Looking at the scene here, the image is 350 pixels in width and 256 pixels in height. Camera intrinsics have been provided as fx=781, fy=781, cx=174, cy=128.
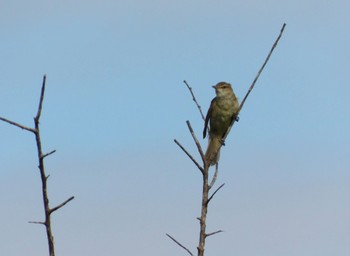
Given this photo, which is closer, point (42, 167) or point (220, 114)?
point (42, 167)

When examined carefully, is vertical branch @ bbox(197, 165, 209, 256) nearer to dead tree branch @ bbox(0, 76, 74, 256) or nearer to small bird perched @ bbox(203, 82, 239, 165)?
dead tree branch @ bbox(0, 76, 74, 256)

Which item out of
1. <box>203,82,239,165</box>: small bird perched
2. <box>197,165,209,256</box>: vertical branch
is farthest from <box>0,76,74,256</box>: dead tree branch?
<box>203,82,239,165</box>: small bird perched

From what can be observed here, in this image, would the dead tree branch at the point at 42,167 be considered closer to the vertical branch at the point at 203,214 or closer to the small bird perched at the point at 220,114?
the vertical branch at the point at 203,214

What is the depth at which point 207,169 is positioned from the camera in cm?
571

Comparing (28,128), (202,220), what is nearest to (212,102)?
(202,220)

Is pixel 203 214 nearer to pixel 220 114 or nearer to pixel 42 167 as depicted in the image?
pixel 42 167

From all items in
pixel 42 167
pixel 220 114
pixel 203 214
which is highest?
pixel 220 114

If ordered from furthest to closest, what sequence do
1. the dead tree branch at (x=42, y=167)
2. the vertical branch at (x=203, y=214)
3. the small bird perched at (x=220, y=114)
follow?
the small bird perched at (x=220, y=114) < the vertical branch at (x=203, y=214) < the dead tree branch at (x=42, y=167)

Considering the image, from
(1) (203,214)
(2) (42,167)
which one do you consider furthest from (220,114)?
(2) (42,167)

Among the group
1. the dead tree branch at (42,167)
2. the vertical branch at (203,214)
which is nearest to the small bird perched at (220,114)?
the vertical branch at (203,214)

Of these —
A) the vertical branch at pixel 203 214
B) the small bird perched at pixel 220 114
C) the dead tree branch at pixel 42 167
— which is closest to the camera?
the dead tree branch at pixel 42 167

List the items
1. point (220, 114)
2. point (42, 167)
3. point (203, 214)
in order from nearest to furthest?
point (42, 167)
point (203, 214)
point (220, 114)

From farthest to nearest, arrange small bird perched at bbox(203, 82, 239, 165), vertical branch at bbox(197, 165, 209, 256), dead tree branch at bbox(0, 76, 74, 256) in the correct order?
small bird perched at bbox(203, 82, 239, 165) → vertical branch at bbox(197, 165, 209, 256) → dead tree branch at bbox(0, 76, 74, 256)

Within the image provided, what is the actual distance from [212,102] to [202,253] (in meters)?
12.6
